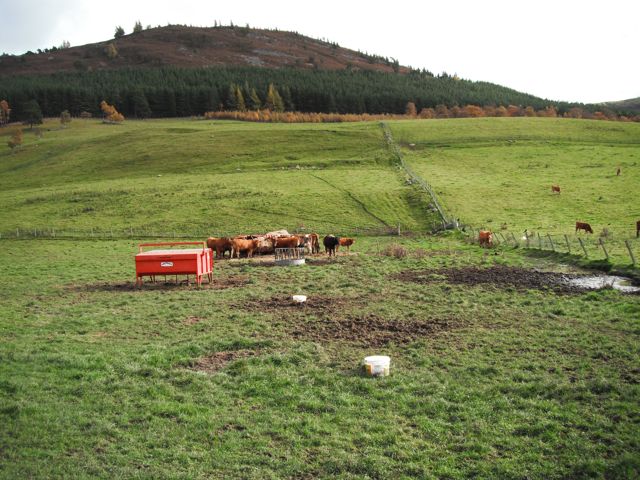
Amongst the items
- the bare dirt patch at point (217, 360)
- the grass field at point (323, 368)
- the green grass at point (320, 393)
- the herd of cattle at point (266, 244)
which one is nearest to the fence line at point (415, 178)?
the grass field at point (323, 368)

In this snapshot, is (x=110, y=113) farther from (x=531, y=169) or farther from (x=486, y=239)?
(x=486, y=239)

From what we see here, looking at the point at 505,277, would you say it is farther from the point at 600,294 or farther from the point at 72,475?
the point at 72,475

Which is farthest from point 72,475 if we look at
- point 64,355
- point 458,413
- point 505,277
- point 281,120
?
point 281,120

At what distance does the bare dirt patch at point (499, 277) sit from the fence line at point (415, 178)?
16.2 meters

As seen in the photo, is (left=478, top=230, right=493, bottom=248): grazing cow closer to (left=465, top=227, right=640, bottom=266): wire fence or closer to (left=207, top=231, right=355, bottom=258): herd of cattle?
(left=465, top=227, right=640, bottom=266): wire fence

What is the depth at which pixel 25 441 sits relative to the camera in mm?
8383

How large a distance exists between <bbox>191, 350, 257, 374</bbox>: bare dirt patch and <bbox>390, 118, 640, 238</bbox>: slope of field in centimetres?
2813

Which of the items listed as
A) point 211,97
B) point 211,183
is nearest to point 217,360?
point 211,183

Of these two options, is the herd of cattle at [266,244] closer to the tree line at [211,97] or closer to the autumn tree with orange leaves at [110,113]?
the autumn tree with orange leaves at [110,113]

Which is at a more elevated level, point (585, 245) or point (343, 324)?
point (343, 324)

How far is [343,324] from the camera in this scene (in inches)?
623

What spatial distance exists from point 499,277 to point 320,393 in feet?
44.7

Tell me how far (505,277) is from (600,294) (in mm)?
4361

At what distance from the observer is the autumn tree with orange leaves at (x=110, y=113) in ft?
398
